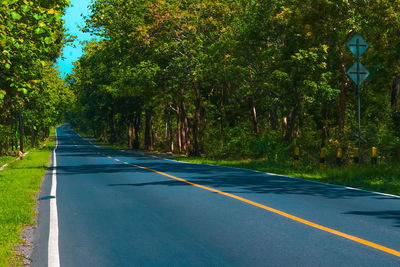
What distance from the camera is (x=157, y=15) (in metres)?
32.2

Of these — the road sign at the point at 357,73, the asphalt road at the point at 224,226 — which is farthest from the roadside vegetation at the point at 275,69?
the asphalt road at the point at 224,226

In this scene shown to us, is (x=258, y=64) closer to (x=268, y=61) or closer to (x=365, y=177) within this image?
(x=268, y=61)

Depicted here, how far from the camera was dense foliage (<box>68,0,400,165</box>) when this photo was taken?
21.8m

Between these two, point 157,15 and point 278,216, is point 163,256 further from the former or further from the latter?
point 157,15

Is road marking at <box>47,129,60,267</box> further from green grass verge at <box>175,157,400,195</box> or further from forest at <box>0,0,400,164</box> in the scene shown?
green grass verge at <box>175,157,400,195</box>

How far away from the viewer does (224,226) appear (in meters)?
8.40

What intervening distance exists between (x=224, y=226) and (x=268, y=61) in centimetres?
2269

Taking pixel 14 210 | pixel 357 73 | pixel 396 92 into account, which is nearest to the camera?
pixel 14 210

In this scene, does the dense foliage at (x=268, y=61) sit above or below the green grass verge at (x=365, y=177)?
above

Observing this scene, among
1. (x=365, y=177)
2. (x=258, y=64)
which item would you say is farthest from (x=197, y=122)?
(x=365, y=177)

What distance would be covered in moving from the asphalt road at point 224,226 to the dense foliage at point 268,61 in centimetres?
964

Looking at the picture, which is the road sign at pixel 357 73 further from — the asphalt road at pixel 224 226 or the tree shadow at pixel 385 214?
the tree shadow at pixel 385 214

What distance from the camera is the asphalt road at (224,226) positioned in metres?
Answer: 6.41

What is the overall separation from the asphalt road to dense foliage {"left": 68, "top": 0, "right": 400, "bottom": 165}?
964 centimetres
